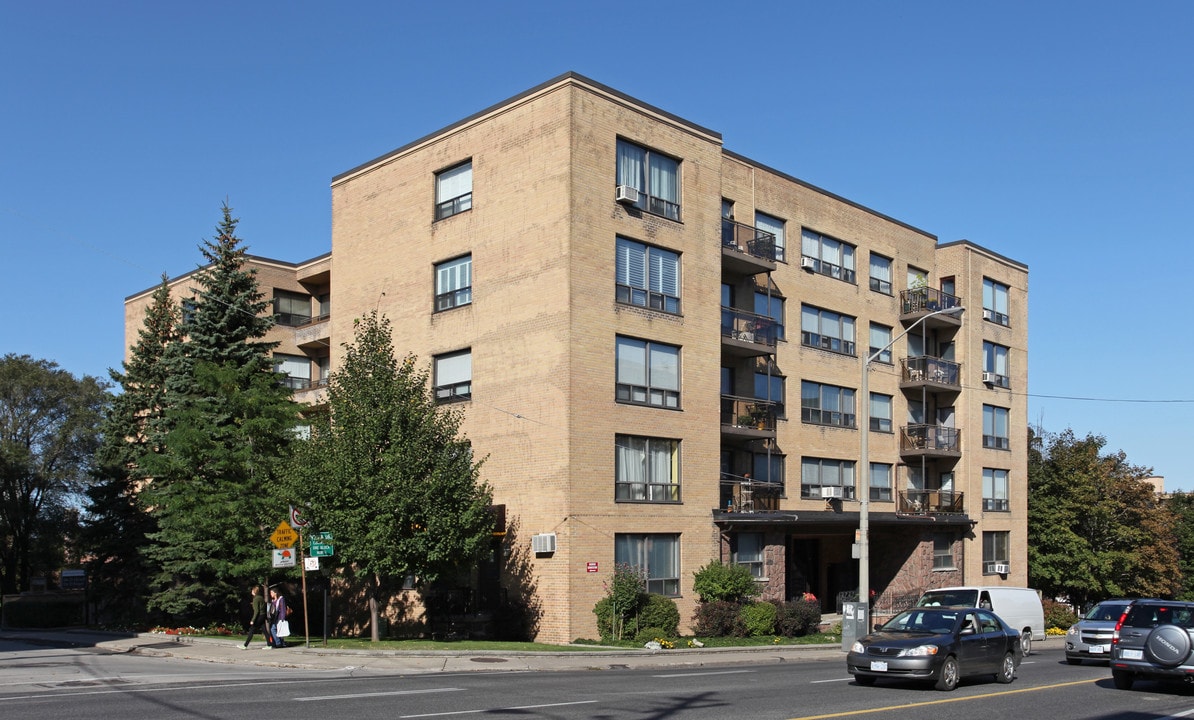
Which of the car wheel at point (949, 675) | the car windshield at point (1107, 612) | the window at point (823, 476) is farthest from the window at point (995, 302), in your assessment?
the car wheel at point (949, 675)

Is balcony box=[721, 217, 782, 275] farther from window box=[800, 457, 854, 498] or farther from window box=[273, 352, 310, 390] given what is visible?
window box=[273, 352, 310, 390]

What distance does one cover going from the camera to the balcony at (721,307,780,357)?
122 feet

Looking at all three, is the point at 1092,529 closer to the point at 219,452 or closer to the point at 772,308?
the point at 772,308

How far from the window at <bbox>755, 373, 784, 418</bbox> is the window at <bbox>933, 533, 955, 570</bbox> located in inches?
444

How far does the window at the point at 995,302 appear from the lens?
5091cm

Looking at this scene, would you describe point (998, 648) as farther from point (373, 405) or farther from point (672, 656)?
point (373, 405)

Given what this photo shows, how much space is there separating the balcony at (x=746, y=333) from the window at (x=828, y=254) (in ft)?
17.0

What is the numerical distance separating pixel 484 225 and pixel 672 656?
1468cm

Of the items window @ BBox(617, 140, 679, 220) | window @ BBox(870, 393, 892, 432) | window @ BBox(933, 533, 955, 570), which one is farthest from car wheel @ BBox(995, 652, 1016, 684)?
window @ BBox(933, 533, 955, 570)

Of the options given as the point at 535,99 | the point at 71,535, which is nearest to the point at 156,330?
the point at 535,99

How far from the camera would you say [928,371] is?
152 ft

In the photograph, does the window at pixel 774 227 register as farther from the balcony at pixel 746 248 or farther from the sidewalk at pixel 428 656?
the sidewalk at pixel 428 656

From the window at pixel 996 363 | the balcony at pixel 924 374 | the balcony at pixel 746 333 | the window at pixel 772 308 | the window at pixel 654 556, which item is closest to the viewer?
the window at pixel 654 556

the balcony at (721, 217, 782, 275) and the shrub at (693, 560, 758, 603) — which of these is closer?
the shrub at (693, 560, 758, 603)
